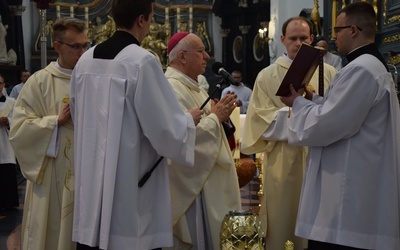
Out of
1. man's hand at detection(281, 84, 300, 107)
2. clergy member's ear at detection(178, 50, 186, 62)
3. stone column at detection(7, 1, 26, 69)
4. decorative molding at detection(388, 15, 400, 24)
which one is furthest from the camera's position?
stone column at detection(7, 1, 26, 69)

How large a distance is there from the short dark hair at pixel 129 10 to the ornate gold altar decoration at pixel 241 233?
1.04m

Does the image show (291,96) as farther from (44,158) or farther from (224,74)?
(44,158)

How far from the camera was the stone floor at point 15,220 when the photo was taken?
235 inches

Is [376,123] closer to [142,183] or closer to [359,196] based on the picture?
[359,196]

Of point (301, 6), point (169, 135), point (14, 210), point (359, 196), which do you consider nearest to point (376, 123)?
point (359, 196)

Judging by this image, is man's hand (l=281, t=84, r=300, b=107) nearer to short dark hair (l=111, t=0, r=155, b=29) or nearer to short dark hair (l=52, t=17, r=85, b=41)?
short dark hair (l=111, t=0, r=155, b=29)

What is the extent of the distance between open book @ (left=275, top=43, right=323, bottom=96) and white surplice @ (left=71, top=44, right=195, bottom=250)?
0.77 meters

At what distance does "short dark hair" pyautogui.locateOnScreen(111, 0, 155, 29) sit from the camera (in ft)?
10.1

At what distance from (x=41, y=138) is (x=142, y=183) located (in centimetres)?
97

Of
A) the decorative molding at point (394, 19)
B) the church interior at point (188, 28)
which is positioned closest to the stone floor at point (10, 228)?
the decorative molding at point (394, 19)

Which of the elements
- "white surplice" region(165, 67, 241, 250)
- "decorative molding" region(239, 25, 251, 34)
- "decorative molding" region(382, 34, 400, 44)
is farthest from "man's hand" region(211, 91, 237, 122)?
"decorative molding" region(239, 25, 251, 34)

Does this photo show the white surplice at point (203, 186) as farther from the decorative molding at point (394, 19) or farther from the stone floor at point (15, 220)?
the decorative molding at point (394, 19)

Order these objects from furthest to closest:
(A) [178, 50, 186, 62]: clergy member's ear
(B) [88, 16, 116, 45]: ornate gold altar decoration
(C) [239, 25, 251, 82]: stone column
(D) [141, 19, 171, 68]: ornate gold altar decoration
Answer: (B) [88, 16, 116, 45]: ornate gold altar decoration
(D) [141, 19, 171, 68]: ornate gold altar decoration
(C) [239, 25, 251, 82]: stone column
(A) [178, 50, 186, 62]: clergy member's ear

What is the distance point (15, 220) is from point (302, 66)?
183 inches
